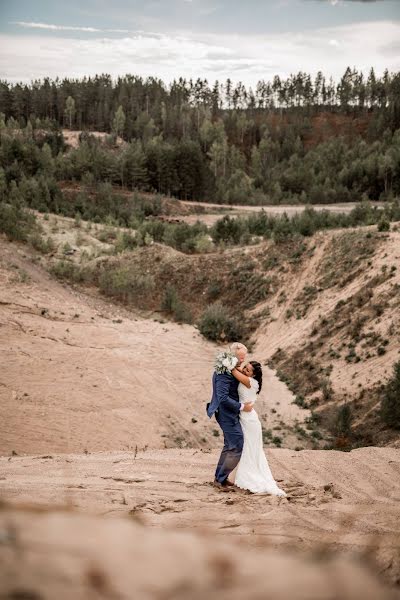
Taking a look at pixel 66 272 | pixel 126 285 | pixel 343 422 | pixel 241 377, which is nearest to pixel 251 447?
pixel 241 377

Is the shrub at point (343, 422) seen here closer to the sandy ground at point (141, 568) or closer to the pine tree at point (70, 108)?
the sandy ground at point (141, 568)

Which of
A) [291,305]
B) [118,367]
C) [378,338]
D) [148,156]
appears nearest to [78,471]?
[118,367]

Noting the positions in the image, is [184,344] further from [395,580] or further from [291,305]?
[395,580]

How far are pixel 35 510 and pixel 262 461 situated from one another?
525cm

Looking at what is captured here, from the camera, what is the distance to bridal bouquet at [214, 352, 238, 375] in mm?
5586

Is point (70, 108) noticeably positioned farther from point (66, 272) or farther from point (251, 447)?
point (251, 447)

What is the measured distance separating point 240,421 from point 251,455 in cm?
38

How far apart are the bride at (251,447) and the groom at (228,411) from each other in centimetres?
7

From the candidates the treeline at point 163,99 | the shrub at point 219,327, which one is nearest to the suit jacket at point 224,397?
the shrub at point 219,327

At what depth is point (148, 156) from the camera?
49250 millimetres

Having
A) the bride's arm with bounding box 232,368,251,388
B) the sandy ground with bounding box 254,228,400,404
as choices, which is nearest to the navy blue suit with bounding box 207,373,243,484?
the bride's arm with bounding box 232,368,251,388

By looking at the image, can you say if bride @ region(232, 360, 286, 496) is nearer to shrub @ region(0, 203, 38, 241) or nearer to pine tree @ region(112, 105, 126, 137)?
shrub @ region(0, 203, 38, 241)

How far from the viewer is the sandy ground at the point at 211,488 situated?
157 inches

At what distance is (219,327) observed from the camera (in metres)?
17.2
